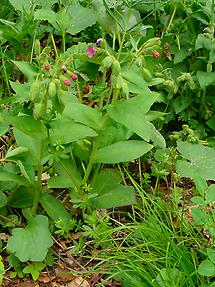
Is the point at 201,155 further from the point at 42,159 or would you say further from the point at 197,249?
the point at 42,159

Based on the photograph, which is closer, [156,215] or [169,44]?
[156,215]

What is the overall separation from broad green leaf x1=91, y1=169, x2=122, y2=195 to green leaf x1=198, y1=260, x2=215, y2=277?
55 cm

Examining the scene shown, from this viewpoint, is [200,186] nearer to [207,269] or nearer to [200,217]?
[200,217]

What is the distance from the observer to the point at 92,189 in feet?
7.84

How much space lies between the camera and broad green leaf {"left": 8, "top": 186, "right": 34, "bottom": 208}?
2.34 meters

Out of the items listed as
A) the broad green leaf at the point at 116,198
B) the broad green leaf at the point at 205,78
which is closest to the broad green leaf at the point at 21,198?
the broad green leaf at the point at 116,198

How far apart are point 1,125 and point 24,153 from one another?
0.42 ft

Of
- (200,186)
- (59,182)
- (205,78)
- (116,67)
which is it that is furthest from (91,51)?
(205,78)

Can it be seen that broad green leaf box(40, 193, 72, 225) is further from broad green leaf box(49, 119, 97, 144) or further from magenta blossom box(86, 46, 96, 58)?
magenta blossom box(86, 46, 96, 58)

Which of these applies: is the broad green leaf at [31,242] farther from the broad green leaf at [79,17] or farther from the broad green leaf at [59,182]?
the broad green leaf at [79,17]

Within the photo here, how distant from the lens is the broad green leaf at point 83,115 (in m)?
2.19

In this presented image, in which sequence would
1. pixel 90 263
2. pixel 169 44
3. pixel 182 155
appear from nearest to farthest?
pixel 90 263
pixel 182 155
pixel 169 44

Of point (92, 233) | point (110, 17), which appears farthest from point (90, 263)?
point (110, 17)

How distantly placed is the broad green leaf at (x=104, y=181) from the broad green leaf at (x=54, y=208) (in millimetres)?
153
